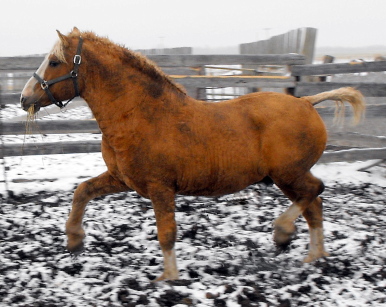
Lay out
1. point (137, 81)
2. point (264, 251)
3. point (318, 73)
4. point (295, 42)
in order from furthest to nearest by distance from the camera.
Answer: point (295, 42) → point (318, 73) → point (264, 251) → point (137, 81)

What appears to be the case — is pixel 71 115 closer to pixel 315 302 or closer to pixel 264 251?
pixel 264 251

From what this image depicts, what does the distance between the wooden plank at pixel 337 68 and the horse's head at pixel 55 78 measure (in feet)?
12.9

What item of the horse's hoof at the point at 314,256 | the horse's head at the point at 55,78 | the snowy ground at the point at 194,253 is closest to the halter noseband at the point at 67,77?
the horse's head at the point at 55,78

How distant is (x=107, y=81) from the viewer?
360 centimetres

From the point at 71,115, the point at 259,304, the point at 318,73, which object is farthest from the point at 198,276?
the point at 71,115

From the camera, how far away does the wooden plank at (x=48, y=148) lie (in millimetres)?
6207

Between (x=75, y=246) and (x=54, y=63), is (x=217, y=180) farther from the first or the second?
(x=54, y=63)

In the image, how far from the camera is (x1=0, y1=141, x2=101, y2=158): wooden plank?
20.4 feet

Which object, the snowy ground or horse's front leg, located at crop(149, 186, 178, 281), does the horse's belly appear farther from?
the snowy ground

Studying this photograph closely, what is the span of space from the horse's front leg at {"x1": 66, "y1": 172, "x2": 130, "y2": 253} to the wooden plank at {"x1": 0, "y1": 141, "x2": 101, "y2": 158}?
252 cm

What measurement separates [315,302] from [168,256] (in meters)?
1.14

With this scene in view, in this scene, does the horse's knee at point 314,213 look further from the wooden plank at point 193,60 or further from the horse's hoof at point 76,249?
the wooden plank at point 193,60

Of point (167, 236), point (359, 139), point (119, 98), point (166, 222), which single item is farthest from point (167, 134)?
point (359, 139)

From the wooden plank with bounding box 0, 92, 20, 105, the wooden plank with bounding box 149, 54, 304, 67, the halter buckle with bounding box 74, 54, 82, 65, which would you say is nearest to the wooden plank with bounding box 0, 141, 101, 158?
the wooden plank with bounding box 0, 92, 20, 105
